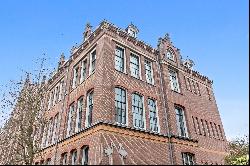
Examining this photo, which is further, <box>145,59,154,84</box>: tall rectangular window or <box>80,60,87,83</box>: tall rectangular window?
<box>145,59,154,84</box>: tall rectangular window

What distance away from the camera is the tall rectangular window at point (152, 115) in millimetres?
17812

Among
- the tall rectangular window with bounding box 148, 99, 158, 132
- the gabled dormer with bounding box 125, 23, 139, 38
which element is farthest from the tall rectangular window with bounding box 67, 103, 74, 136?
the gabled dormer with bounding box 125, 23, 139, 38

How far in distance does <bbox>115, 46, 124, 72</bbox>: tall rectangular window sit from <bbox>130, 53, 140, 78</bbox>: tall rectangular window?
3.29ft

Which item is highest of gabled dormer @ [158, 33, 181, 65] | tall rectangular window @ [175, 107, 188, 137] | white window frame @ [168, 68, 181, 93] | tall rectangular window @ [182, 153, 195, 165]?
gabled dormer @ [158, 33, 181, 65]

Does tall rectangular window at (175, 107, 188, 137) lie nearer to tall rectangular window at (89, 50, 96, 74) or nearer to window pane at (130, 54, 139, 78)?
window pane at (130, 54, 139, 78)

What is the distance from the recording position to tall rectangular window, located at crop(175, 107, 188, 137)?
20.0 metres

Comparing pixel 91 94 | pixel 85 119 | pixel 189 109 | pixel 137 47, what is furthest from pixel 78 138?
pixel 189 109

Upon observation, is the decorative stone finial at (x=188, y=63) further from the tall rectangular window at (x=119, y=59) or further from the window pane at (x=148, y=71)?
the tall rectangular window at (x=119, y=59)

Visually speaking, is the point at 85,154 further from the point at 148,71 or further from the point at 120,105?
the point at 148,71

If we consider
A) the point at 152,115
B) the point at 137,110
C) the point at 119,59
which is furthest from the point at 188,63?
the point at 137,110

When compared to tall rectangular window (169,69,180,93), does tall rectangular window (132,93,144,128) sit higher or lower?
lower

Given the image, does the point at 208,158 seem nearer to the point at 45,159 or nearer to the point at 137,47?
the point at 137,47

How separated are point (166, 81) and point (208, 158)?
24.6 feet

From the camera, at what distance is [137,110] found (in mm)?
17438
